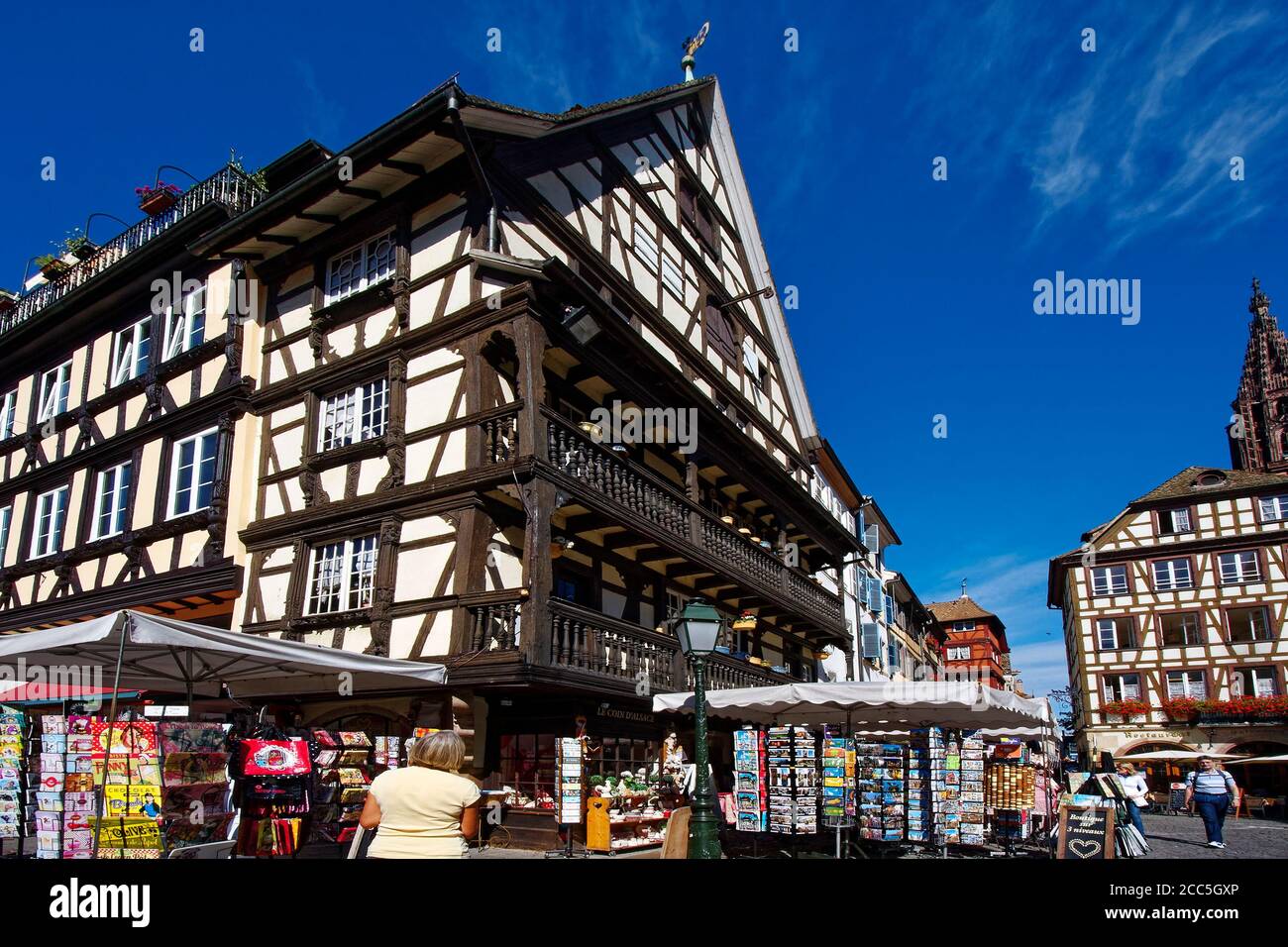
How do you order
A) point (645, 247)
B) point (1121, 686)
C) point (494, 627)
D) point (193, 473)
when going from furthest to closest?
point (1121, 686) < point (645, 247) < point (193, 473) < point (494, 627)

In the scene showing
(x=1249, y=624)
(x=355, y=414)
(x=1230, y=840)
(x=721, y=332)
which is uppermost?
(x=721, y=332)

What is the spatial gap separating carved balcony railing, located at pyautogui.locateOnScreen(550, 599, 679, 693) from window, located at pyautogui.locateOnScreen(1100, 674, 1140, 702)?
37.3 m

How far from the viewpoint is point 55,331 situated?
20.6m

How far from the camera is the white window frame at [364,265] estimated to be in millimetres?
15359

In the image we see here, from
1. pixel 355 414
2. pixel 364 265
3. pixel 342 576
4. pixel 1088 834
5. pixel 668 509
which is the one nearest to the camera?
pixel 1088 834

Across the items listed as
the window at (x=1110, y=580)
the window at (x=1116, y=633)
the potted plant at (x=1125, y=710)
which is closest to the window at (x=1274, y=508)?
the window at (x=1110, y=580)

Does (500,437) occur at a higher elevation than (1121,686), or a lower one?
higher

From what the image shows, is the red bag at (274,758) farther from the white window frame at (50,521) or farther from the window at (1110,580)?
the window at (1110,580)

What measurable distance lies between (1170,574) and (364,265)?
140 feet

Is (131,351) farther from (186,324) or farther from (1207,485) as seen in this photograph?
(1207,485)

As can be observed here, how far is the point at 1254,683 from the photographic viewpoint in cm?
4091

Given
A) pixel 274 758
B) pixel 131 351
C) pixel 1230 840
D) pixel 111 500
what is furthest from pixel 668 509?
pixel 1230 840

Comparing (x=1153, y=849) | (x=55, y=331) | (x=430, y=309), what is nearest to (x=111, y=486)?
(x=55, y=331)

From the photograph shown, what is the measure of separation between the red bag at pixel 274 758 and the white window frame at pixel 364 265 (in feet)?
28.8
